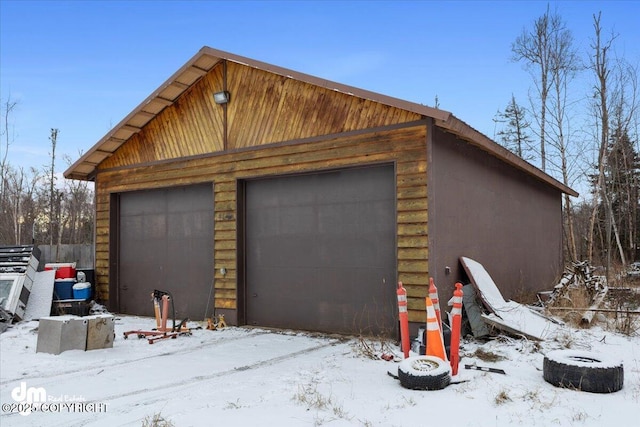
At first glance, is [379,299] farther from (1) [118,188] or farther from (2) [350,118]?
(1) [118,188]

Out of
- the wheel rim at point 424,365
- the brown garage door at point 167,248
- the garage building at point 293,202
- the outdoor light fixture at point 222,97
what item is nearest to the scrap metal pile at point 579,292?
the garage building at point 293,202

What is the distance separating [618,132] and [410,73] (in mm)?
11002

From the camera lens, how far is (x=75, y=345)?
7.43 meters

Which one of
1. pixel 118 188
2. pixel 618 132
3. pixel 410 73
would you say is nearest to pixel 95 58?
pixel 118 188

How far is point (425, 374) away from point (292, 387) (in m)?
1.46

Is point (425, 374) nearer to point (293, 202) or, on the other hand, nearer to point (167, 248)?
point (293, 202)

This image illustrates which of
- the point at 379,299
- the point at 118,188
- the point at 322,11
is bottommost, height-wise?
the point at 379,299

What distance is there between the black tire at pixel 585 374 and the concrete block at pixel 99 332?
6209 mm

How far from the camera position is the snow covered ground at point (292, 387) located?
4445 millimetres

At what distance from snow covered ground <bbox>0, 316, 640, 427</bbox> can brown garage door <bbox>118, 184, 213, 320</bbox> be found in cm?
268

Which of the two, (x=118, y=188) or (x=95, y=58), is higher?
(x=95, y=58)

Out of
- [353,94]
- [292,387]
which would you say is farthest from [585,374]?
[353,94]

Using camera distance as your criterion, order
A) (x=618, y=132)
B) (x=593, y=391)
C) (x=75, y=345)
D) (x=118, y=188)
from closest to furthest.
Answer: (x=593, y=391)
(x=75, y=345)
(x=118, y=188)
(x=618, y=132)

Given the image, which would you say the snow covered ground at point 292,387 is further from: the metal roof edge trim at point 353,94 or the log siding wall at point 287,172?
the metal roof edge trim at point 353,94
